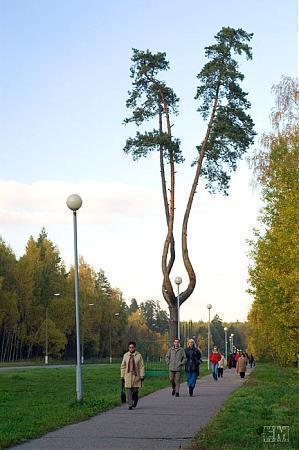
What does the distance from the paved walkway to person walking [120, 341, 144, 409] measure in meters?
0.37

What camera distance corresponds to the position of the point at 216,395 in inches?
918

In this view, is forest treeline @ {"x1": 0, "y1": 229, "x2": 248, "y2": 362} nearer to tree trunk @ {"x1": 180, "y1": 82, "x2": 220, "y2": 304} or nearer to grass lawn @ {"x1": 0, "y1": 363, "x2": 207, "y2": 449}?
tree trunk @ {"x1": 180, "y1": 82, "x2": 220, "y2": 304}

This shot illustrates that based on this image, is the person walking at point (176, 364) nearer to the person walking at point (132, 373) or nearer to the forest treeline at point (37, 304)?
the person walking at point (132, 373)

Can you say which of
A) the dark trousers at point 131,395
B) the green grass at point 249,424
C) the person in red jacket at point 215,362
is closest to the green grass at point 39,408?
the dark trousers at point 131,395

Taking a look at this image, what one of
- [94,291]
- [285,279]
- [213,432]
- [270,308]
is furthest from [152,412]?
[94,291]

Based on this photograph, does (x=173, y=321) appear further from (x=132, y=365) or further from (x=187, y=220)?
(x=132, y=365)

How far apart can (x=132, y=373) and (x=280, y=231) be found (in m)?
16.2

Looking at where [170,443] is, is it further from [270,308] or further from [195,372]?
[270,308]

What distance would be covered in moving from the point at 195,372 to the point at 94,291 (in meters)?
95.6

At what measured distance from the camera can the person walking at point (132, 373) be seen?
59.9ft

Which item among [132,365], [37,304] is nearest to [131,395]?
[132,365]

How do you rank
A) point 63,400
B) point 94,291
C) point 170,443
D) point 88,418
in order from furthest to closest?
1. point 94,291
2. point 63,400
3. point 88,418
4. point 170,443

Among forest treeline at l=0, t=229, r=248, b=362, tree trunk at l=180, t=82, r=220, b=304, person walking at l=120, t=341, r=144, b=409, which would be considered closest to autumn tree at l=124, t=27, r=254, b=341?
tree trunk at l=180, t=82, r=220, b=304

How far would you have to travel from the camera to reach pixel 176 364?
2302cm
